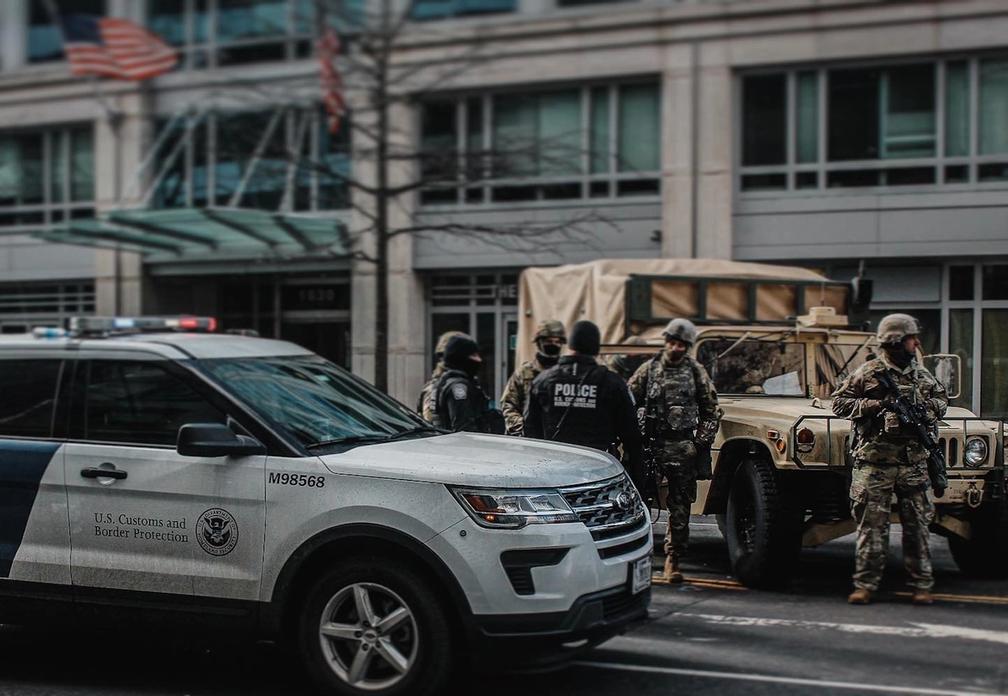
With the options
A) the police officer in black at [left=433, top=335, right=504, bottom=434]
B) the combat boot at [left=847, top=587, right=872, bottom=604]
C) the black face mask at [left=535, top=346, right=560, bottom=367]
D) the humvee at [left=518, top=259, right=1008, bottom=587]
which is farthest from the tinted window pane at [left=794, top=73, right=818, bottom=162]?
the combat boot at [left=847, top=587, right=872, bottom=604]

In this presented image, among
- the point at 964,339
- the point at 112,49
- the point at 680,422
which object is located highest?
the point at 112,49

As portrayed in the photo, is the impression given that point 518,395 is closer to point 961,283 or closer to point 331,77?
point 961,283

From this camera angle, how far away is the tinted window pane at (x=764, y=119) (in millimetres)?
20016

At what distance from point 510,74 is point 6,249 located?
1152cm

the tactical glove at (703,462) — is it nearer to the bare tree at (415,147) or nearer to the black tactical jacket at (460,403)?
the black tactical jacket at (460,403)

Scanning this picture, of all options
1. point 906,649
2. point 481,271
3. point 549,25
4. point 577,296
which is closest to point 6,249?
point 481,271

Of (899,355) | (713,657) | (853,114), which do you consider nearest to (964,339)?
(853,114)

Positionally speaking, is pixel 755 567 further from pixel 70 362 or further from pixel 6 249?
pixel 6 249

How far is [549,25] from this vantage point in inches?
816

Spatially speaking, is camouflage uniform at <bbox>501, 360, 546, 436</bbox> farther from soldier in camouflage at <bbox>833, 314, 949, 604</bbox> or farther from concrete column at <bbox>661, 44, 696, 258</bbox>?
concrete column at <bbox>661, 44, 696, 258</bbox>

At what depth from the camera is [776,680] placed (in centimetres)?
600

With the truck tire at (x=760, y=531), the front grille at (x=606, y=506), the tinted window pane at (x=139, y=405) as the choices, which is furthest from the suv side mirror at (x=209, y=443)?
the truck tire at (x=760, y=531)

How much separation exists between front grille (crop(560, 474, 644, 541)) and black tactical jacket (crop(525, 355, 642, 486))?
2008mm

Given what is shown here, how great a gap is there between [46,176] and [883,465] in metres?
21.9
